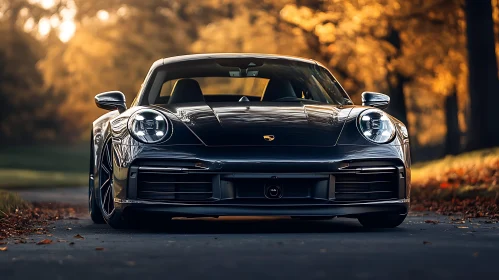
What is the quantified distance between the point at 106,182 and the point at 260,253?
113 inches

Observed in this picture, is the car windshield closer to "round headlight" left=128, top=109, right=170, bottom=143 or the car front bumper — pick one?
"round headlight" left=128, top=109, right=170, bottom=143

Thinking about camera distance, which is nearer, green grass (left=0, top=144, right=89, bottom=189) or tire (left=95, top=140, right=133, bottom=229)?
tire (left=95, top=140, right=133, bottom=229)

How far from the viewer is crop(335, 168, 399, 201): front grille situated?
27.7 feet

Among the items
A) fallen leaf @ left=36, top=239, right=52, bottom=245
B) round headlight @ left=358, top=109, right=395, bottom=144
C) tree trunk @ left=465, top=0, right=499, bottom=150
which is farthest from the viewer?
tree trunk @ left=465, top=0, right=499, bottom=150

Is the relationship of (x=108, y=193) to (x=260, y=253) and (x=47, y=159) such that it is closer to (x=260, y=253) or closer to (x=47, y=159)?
(x=260, y=253)

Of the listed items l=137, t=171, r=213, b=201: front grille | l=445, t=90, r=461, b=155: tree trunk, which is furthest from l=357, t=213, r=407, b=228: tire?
l=445, t=90, r=461, b=155: tree trunk

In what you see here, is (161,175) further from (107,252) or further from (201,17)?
(201,17)

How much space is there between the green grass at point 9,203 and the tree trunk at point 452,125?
23.0m

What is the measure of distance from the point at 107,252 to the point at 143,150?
1519 millimetres

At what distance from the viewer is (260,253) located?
22.3 ft

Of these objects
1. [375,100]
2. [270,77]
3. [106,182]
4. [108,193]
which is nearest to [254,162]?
[108,193]

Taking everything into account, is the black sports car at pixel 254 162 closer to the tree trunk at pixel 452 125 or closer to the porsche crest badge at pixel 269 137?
the porsche crest badge at pixel 269 137

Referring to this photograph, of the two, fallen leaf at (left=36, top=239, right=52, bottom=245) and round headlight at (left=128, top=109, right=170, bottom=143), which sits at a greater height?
round headlight at (left=128, top=109, right=170, bottom=143)

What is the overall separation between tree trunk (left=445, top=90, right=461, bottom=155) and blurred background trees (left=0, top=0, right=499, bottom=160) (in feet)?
0.15
